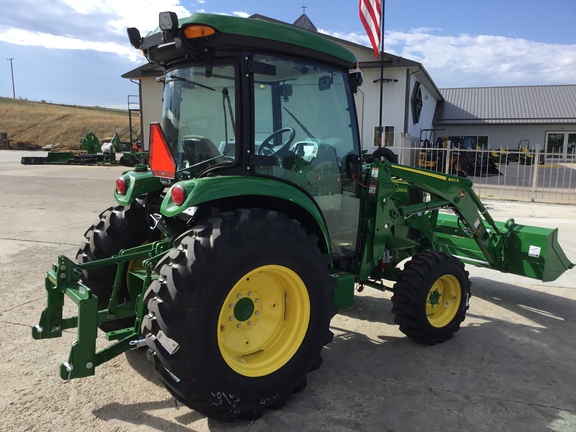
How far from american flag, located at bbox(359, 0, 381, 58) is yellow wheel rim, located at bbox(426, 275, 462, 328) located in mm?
7214

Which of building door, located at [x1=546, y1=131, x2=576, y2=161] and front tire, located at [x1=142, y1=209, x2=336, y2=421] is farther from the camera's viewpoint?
building door, located at [x1=546, y1=131, x2=576, y2=161]

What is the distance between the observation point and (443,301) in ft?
13.9

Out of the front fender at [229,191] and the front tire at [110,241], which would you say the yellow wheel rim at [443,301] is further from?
the front tire at [110,241]

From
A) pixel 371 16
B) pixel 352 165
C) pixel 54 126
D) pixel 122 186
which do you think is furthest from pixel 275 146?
pixel 54 126

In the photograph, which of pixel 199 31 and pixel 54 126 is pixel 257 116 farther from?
pixel 54 126

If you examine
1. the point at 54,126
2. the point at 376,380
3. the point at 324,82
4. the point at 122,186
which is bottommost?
the point at 376,380

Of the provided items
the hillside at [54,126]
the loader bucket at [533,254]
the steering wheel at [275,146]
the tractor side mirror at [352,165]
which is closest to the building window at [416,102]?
the loader bucket at [533,254]

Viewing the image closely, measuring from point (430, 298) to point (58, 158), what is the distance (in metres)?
25.0

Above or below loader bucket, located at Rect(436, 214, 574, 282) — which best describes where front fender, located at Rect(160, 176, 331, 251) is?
above

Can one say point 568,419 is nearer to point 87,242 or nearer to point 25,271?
point 87,242

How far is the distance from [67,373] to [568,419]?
3.06 m

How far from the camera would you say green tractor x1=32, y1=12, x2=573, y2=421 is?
2652 millimetres

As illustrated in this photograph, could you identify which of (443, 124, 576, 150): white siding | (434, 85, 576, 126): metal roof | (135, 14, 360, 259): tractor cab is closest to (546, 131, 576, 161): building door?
(443, 124, 576, 150): white siding

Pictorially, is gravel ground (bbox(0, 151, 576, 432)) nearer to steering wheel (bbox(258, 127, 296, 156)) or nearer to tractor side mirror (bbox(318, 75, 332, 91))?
steering wheel (bbox(258, 127, 296, 156))
